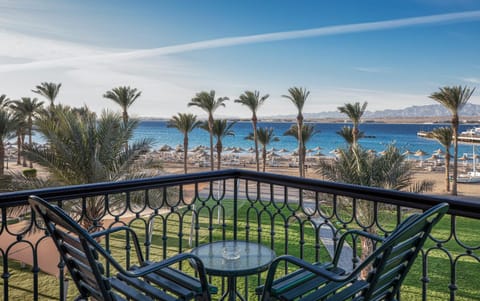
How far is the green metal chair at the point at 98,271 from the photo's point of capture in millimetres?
1371

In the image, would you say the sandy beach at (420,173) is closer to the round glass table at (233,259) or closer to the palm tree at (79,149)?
the palm tree at (79,149)

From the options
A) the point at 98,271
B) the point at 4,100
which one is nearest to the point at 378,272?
the point at 98,271

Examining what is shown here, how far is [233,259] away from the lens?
2.17 metres

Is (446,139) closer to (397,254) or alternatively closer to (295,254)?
(295,254)

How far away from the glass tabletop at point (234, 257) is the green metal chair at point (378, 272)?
186 mm

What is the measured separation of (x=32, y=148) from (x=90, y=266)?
773 cm

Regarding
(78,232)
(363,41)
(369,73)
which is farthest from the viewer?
(369,73)

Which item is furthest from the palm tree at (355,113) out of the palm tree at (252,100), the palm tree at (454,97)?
the palm tree at (252,100)

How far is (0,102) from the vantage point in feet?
71.4

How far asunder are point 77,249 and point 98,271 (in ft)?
0.51

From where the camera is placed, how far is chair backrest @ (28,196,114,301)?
1.35 meters

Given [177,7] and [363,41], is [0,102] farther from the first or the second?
[363,41]

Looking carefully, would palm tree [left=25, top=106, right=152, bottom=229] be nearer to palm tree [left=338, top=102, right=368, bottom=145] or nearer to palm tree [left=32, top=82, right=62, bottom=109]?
palm tree [left=338, top=102, right=368, bottom=145]

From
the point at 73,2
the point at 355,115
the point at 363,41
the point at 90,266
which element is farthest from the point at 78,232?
the point at 363,41
